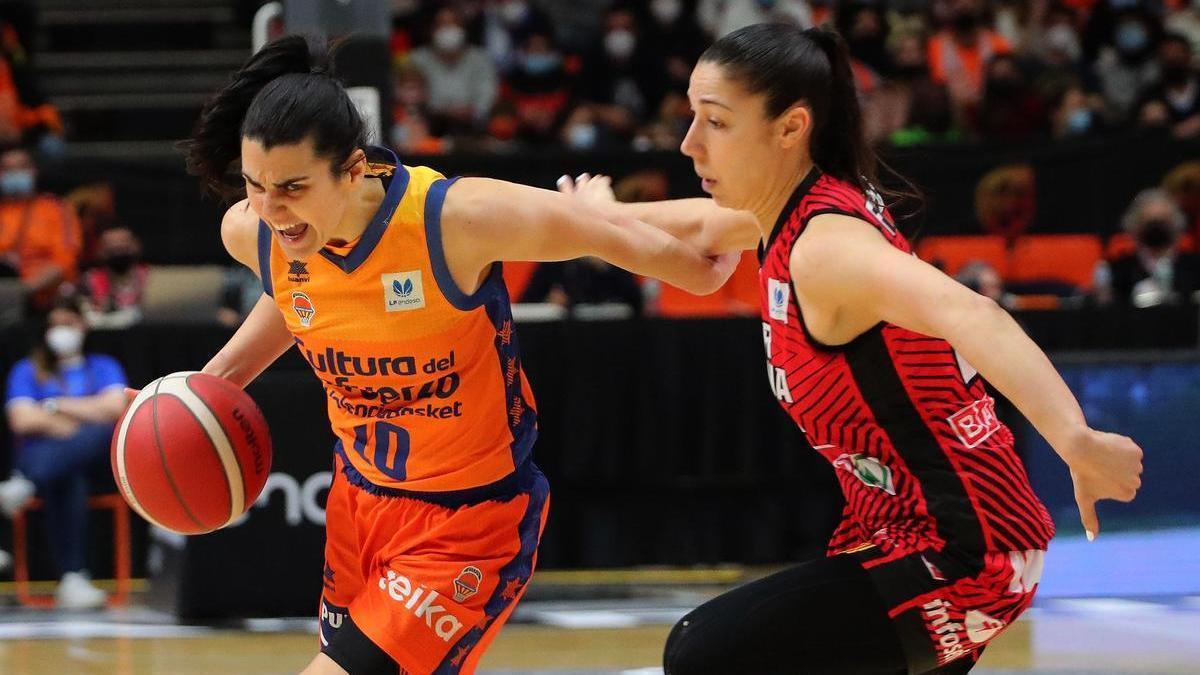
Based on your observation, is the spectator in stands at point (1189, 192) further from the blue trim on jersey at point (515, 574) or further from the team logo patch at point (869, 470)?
the team logo patch at point (869, 470)

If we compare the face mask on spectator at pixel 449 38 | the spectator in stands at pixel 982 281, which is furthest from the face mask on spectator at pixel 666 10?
the spectator in stands at pixel 982 281

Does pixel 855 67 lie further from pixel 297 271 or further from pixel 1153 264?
pixel 297 271

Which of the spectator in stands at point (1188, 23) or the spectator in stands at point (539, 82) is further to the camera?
the spectator in stands at point (1188, 23)

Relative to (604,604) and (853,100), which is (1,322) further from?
(853,100)

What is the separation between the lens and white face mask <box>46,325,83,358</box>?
309 inches

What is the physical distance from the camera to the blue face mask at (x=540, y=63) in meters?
12.5

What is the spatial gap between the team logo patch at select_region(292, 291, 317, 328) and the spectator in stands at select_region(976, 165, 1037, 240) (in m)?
7.26

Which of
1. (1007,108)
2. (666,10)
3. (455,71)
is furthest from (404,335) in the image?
(666,10)

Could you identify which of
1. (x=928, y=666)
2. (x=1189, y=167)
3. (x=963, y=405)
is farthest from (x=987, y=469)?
(x=1189, y=167)

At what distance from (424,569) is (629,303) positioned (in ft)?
18.9

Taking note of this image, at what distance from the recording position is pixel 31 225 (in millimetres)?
9773

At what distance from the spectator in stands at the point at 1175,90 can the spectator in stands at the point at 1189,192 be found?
149 cm

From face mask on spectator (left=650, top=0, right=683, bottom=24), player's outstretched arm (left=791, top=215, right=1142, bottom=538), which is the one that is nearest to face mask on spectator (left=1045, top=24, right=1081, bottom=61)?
face mask on spectator (left=650, top=0, right=683, bottom=24)

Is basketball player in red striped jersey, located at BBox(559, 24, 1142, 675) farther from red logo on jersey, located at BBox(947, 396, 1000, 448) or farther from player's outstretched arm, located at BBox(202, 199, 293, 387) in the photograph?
player's outstretched arm, located at BBox(202, 199, 293, 387)
